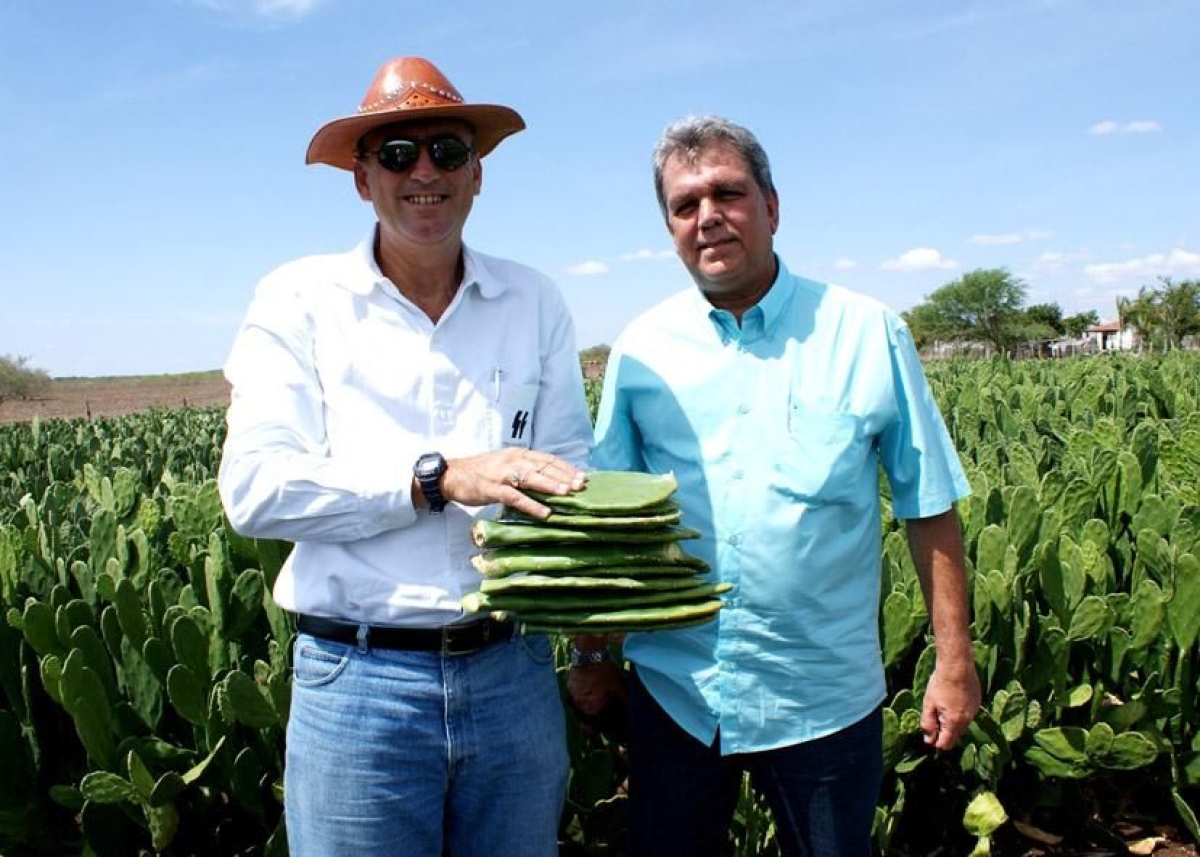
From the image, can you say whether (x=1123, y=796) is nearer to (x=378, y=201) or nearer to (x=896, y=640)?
(x=896, y=640)

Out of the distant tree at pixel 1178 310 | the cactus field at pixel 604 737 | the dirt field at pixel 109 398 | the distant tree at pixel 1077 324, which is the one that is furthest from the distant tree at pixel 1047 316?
the cactus field at pixel 604 737

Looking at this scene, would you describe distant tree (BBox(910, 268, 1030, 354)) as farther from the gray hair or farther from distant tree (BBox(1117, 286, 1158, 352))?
the gray hair

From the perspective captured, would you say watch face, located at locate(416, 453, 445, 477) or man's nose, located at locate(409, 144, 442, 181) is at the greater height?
man's nose, located at locate(409, 144, 442, 181)

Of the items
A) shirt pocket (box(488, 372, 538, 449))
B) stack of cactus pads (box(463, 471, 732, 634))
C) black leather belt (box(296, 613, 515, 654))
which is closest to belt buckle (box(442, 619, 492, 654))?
black leather belt (box(296, 613, 515, 654))

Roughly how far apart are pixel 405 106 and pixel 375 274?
327mm

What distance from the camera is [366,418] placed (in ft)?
6.59

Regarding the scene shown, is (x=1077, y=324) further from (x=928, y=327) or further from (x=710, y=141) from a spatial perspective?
(x=710, y=141)

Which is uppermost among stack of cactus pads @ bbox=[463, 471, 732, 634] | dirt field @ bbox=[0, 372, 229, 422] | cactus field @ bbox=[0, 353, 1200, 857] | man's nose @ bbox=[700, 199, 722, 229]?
dirt field @ bbox=[0, 372, 229, 422]

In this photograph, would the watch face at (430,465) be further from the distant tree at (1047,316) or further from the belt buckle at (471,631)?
the distant tree at (1047,316)

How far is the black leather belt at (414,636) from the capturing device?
1954 mm

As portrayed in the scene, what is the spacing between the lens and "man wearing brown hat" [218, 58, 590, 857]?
189 cm

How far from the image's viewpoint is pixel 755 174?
2227mm

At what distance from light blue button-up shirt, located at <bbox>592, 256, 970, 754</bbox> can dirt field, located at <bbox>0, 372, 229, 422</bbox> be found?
1533 inches

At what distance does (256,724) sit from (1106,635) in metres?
2.62
